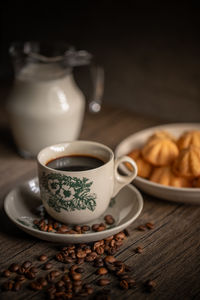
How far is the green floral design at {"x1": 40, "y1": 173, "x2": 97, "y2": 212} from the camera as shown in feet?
2.98

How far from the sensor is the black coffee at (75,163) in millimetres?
989

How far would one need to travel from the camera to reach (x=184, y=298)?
2.57 feet

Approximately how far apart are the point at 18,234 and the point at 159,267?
0.33 metres

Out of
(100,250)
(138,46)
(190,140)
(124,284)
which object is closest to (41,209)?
(100,250)

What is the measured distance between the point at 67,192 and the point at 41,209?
16 cm

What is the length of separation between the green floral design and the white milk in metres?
0.36

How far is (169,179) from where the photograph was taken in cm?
109

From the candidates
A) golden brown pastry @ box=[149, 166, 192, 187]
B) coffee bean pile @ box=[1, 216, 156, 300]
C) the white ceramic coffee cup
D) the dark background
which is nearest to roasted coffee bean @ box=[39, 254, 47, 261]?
coffee bean pile @ box=[1, 216, 156, 300]

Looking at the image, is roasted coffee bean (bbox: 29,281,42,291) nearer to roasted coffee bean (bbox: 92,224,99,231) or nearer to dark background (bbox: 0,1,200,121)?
roasted coffee bean (bbox: 92,224,99,231)

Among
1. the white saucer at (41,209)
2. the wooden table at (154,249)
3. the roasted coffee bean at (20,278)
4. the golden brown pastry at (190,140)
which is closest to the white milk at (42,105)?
the wooden table at (154,249)

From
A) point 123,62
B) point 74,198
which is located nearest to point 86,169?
point 74,198

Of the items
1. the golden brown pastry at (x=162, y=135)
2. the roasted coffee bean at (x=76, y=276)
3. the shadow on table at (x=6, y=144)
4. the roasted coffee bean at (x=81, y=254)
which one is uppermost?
the golden brown pastry at (x=162, y=135)

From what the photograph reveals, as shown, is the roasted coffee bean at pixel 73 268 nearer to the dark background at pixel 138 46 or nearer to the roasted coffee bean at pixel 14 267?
the roasted coffee bean at pixel 14 267

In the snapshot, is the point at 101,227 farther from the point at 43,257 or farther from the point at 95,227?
the point at 43,257
